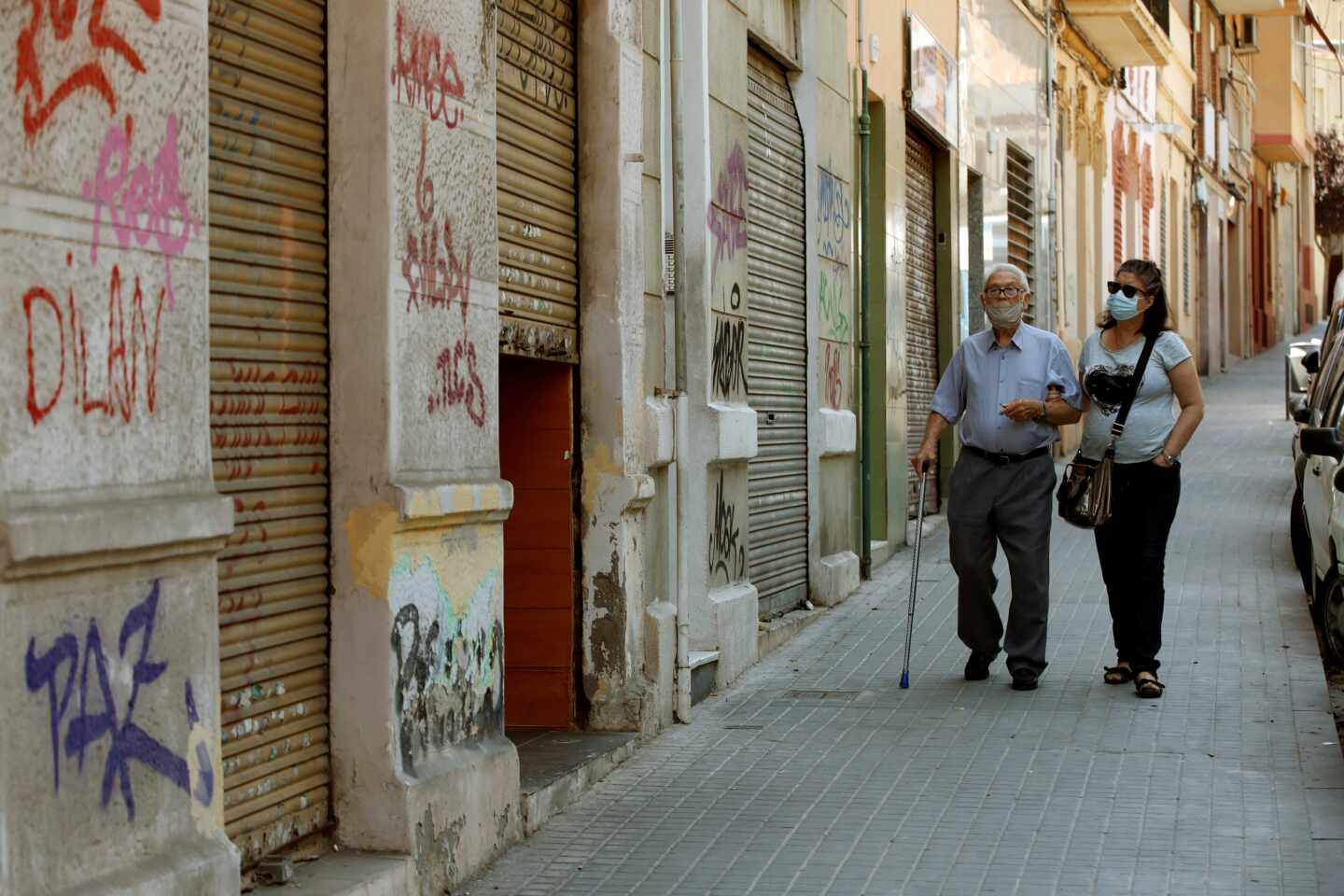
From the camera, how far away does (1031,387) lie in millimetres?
9953

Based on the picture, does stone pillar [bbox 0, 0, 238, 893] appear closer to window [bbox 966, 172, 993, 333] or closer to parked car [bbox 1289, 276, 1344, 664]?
parked car [bbox 1289, 276, 1344, 664]

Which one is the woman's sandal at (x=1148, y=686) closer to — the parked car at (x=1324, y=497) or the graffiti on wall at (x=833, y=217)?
the parked car at (x=1324, y=497)

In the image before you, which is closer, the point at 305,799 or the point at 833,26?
the point at 305,799

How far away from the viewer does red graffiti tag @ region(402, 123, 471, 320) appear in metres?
6.38

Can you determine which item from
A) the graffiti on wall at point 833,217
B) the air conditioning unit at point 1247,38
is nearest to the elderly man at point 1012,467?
the graffiti on wall at point 833,217

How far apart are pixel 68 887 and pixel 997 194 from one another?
16661mm

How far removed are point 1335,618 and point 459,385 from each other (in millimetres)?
4868

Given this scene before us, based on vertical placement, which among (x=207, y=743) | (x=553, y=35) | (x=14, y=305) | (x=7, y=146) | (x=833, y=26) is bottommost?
(x=207, y=743)

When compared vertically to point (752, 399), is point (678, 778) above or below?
below

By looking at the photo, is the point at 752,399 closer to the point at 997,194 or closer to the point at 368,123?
the point at 368,123

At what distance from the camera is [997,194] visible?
794 inches

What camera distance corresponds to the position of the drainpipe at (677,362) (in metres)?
9.28

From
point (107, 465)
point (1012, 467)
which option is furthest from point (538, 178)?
point (107, 465)

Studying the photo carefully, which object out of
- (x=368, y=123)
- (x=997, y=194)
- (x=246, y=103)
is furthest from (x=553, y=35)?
(x=997, y=194)
